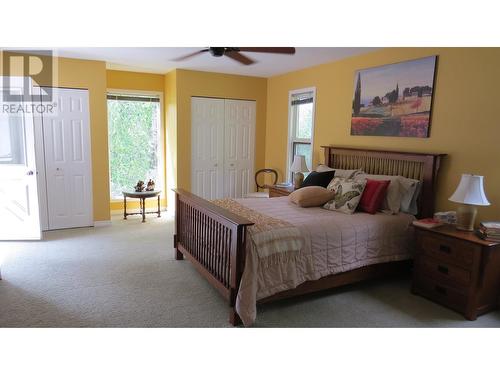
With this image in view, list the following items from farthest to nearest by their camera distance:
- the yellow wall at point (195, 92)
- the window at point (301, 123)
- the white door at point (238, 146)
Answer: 1. the white door at point (238, 146)
2. the yellow wall at point (195, 92)
3. the window at point (301, 123)

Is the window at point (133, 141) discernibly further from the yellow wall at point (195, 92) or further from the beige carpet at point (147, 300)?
the beige carpet at point (147, 300)

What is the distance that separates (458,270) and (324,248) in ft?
3.48

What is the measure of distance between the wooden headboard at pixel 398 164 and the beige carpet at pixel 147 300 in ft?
2.87

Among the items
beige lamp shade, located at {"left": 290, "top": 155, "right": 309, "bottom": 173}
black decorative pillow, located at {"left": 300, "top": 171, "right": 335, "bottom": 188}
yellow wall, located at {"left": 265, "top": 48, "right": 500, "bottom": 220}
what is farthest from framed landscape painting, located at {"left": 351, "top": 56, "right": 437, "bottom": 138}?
beige lamp shade, located at {"left": 290, "top": 155, "right": 309, "bottom": 173}

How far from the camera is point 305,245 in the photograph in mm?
2859

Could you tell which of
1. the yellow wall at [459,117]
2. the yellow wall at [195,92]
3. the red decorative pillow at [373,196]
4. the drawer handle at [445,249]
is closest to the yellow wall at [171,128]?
the yellow wall at [195,92]

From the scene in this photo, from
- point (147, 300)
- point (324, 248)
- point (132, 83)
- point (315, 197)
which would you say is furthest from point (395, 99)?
point (132, 83)

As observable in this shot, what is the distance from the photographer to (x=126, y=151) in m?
5.98

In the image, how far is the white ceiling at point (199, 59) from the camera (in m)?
4.23

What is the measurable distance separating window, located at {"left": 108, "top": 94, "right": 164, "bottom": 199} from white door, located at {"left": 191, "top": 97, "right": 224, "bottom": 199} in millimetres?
816

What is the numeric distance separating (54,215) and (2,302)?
7.40 feet

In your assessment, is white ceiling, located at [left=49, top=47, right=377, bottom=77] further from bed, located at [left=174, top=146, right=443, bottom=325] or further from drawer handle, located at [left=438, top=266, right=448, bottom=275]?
drawer handle, located at [left=438, top=266, right=448, bottom=275]
